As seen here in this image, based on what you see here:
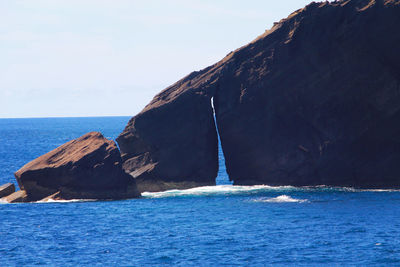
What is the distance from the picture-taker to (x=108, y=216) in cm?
5522

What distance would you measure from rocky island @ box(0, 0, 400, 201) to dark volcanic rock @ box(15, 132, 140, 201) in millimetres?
101

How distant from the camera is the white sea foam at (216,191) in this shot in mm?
66025

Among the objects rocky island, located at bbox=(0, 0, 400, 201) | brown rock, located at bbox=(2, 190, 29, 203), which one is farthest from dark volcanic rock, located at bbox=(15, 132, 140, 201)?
brown rock, located at bbox=(2, 190, 29, 203)

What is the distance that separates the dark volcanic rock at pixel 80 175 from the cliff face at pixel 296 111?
6.08 meters

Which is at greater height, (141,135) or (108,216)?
(141,135)

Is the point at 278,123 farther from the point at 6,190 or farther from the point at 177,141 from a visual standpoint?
the point at 6,190

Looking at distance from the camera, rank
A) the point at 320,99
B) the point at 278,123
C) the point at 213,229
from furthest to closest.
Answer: the point at 278,123, the point at 320,99, the point at 213,229

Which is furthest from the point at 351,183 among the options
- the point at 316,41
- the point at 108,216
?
the point at 108,216

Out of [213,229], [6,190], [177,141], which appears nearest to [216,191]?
[177,141]

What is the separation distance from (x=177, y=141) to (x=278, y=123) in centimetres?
1123

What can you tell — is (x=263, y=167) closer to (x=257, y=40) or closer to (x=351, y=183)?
(x=351, y=183)

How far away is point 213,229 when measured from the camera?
49156 mm

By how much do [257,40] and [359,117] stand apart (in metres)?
13.7

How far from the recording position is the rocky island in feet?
205
